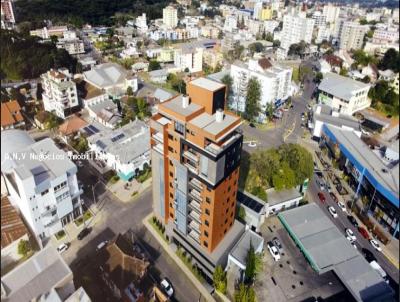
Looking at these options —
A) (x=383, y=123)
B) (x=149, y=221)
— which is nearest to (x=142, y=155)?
(x=149, y=221)

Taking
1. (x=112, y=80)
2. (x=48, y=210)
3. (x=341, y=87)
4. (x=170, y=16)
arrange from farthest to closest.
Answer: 1. (x=170, y=16)
2. (x=112, y=80)
3. (x=341, y=87)
4. (x=48, y=210)

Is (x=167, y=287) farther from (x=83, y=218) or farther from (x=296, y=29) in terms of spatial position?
(x=296, y=29)

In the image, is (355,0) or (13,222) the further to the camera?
(355,0)

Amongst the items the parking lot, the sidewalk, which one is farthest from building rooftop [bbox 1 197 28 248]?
the parking lot

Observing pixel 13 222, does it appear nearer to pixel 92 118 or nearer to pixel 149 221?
pixel 149 221

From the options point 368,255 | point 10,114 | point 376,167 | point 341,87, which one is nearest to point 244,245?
point 368,255

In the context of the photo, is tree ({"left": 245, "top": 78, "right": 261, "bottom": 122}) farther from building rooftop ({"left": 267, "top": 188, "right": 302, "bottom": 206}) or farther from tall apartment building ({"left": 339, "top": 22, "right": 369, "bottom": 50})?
building rooftop ({"left": 267, "top": 188, "right": 302, "bottom": 206})
